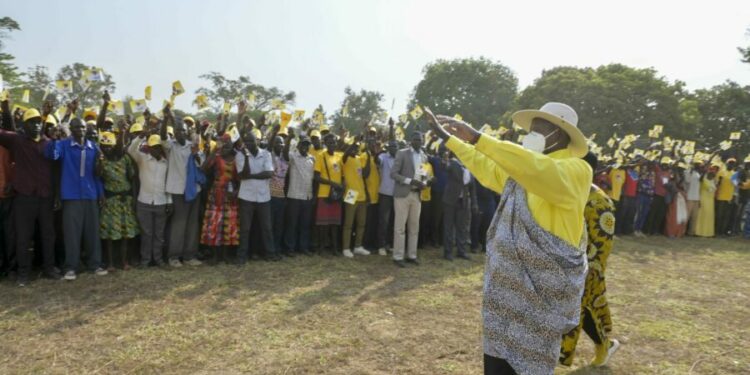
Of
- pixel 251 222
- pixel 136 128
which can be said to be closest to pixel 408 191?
pixel 251 222

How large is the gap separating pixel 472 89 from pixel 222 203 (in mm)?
44032

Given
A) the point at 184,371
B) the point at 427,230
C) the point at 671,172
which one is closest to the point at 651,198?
the point at 671,172

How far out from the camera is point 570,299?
2438mm

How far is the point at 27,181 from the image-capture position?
18.4ft

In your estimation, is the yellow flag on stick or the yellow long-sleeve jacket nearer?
the yellow long-sleeve jacket

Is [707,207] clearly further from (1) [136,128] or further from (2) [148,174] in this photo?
(1) [136,128]

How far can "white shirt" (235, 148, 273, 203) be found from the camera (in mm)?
7102

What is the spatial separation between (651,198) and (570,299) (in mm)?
12167

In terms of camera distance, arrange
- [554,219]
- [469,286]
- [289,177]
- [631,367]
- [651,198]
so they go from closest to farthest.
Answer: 1. [554,219]
2. [631,367]
3. [469,286]
4. [289,177]
5. [651,198]

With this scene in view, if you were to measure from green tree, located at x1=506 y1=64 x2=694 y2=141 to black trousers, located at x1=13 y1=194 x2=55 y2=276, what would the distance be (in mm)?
29882

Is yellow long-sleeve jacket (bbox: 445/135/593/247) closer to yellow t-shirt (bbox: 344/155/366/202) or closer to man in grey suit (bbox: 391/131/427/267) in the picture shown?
man in grey suit (bbox: 391/131/427/267)

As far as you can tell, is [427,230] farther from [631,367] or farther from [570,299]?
[570,299]

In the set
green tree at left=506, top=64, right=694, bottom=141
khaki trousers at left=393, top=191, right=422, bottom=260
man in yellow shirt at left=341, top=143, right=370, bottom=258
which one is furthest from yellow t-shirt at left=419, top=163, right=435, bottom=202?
green tree at left=506, top=64, right=694, bottom=141

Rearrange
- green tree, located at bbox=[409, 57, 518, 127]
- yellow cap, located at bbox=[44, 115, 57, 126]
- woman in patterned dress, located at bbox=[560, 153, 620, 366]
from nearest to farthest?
woman in patterned dress, located at bbox=[560, 153, 620, 366] < yellow cap, located at bbox=[44, 115, 57, 126] < green tree, located at bbox=[409, 57, 518, 127]
